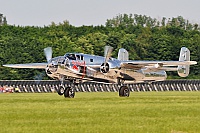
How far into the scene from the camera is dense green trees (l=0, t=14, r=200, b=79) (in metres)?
137

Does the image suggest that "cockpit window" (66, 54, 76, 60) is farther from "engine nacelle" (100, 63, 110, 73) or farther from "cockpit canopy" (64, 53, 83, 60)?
"engine nacelle" (100, 63, 110, 73)

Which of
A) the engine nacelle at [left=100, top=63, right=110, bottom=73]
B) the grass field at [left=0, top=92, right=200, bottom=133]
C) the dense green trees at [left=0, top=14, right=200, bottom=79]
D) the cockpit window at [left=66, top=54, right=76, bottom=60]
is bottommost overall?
the grass field at [left=0, top=92, right=200, bottom=133]

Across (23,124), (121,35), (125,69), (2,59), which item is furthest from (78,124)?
(121,35)

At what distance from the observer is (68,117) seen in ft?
110

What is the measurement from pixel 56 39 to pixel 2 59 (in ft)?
76.2

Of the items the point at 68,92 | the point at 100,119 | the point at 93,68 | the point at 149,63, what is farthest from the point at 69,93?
the point at 100,119

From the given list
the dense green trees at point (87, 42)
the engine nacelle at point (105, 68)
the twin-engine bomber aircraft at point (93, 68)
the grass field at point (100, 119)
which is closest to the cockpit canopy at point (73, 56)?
the twin-engine bomber aircraft at point (93, 68)

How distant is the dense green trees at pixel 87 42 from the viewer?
13738 centimetres

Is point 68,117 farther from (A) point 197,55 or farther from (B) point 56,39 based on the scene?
(B) point 56,39

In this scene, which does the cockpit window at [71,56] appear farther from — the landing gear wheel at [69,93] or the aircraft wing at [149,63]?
the aircraft wing at [149,63]

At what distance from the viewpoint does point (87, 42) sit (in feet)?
506

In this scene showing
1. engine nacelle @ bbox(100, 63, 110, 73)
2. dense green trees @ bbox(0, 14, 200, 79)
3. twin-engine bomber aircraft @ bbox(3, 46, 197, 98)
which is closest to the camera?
twin-engine bomber aircraft @ bbox(3, 46, 197, 98)

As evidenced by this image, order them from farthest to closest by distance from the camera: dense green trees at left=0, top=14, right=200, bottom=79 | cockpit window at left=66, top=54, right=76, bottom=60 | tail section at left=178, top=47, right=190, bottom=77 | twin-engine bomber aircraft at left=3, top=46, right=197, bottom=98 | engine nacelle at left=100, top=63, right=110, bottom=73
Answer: dense green trees at left=0, top=14, right=200, bottom=79, tail section at left=178, top=47, right=190, bottom=77, cockpit window at left=66, top=54, right=76, bottom=60, engine nacelle at left=100, top=63, right=110, bottom=73, twin-engine bomber aircraft at left=3, top=46, right=197, bottom=98

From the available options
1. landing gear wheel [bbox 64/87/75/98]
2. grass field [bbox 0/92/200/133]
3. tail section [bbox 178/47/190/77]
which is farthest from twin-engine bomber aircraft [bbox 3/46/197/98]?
grass field [bbox 0/92/200/133]
